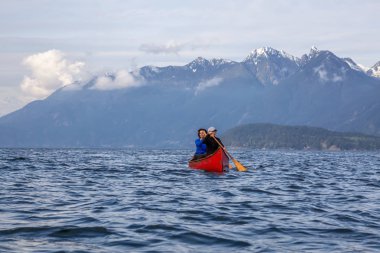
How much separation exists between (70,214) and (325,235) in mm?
8606

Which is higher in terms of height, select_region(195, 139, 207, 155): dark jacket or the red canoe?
select_region(195, 139, 207, 155): dark jacket

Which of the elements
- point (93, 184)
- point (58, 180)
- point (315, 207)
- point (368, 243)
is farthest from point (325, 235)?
point (58, 180)

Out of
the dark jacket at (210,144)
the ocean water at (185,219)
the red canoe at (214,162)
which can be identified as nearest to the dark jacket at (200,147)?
the dark jacket at (210,144)

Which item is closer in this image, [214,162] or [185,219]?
[185,219]

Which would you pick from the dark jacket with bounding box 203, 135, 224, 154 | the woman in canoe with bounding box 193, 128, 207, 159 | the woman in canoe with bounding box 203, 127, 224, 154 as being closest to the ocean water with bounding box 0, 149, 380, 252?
the woman in canoe with bounding box 203, 127, 224, 154

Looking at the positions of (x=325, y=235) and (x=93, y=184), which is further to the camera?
(x=93, y=184)

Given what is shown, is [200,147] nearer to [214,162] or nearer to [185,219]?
[214,162]

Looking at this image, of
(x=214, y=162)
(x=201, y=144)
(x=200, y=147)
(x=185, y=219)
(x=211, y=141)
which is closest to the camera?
(x=185, y=219)

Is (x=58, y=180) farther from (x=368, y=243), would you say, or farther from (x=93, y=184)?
(x=368, y=243)

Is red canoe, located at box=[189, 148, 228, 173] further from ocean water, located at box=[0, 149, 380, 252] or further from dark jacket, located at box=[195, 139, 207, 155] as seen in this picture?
ocean water, located at box=[0, 149, 380, 252]

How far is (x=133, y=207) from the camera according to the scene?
2072 centimetres

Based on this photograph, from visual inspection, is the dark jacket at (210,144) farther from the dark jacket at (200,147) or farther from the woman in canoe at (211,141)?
the dark jacket at (200,147)

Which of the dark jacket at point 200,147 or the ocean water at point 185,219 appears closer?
the ocean water at point 185,219

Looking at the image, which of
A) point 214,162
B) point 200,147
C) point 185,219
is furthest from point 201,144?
point 185,219
